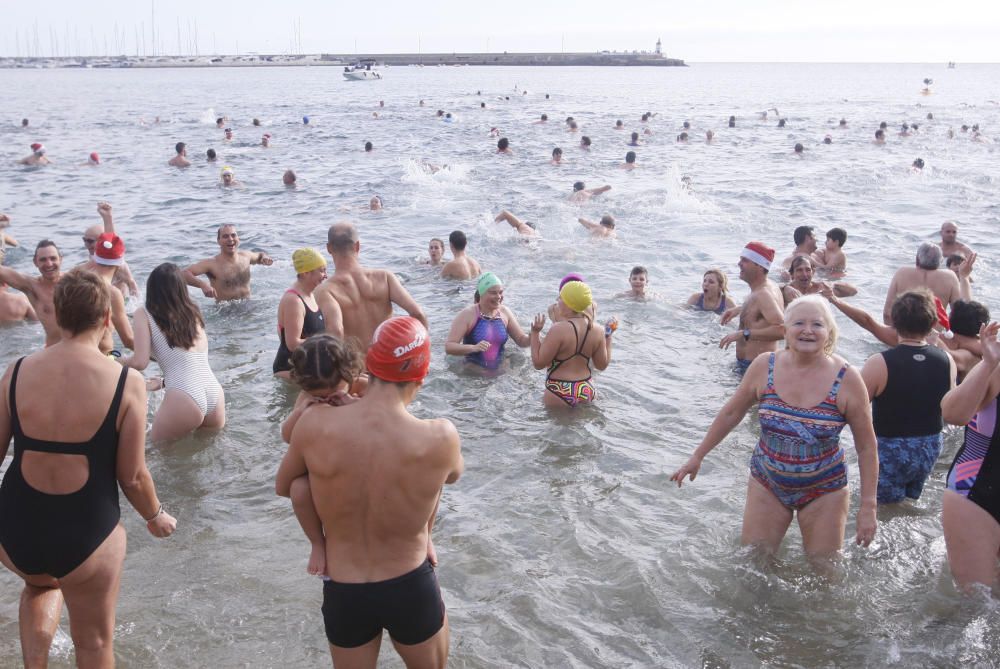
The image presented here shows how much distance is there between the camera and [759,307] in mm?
7664

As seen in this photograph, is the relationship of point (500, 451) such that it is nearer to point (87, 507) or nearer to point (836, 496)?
point (836, 496)

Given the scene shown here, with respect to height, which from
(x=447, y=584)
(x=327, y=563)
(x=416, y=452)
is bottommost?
(x=447, y=584)

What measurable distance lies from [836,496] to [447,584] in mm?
2263

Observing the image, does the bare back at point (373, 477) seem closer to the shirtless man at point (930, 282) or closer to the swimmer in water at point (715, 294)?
the shirtless man at point (930, 282)

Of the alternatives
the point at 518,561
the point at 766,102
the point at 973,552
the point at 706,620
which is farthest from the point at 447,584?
the point at 766,102

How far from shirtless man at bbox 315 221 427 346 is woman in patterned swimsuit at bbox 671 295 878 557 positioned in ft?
10.1

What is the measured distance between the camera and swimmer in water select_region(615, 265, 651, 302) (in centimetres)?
1124

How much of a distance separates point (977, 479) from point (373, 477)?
10.0ft

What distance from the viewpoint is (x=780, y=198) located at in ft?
67.5

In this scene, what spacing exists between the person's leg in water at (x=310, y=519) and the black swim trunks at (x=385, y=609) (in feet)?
0.29

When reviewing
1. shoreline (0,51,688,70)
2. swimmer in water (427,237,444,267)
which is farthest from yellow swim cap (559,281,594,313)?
shoreline (0,51,688,70)

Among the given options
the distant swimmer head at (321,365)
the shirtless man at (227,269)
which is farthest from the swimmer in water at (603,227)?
the distant swimmer head at (321,365)

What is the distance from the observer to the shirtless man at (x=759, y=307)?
289 inches

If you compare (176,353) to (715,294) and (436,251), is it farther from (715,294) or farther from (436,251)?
(436,251)
